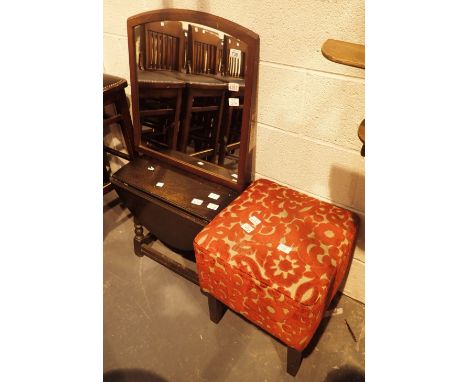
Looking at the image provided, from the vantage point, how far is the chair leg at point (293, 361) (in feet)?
4.24

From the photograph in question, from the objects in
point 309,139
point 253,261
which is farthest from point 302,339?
point 309,139

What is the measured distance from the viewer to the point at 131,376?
1.42m

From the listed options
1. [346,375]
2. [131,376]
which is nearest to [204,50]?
[131,376]

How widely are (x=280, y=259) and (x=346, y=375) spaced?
0.75 metres

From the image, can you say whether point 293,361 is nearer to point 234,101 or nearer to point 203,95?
point 234,101

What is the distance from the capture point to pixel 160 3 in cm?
152

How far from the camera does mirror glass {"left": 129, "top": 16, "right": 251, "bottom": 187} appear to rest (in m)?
1.36

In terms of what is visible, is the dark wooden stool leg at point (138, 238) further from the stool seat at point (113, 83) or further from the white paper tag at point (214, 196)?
the stool seat at point (113, 83)

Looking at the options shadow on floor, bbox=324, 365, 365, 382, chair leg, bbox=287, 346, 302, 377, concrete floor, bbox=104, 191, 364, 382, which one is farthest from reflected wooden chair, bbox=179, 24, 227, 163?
shadow on floor, bbox=324, 365, 365, 382

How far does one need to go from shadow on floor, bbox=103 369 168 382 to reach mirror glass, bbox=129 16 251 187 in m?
0.97

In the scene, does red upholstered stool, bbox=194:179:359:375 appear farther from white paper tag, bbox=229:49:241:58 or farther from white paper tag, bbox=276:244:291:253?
white paper tag, bbox=229:49:241:58

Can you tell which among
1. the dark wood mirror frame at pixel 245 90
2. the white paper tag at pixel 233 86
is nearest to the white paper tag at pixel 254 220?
the dark wood mirror frame at pixel 245 90
